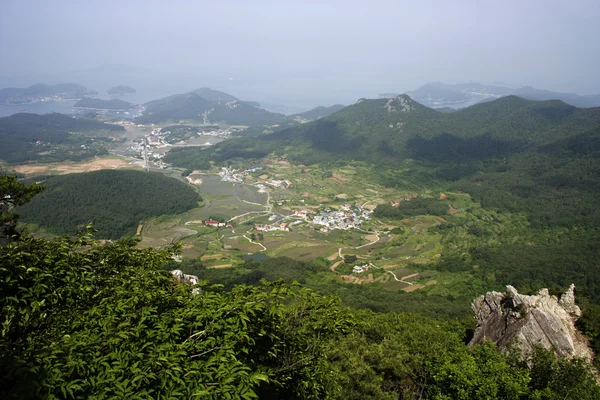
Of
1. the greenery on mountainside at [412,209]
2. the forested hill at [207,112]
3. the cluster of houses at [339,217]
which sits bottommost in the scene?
the cluster of houses at [339,217]

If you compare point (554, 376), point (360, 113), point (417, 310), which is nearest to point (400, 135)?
point (360, 113)

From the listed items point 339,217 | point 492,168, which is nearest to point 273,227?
point 339,217

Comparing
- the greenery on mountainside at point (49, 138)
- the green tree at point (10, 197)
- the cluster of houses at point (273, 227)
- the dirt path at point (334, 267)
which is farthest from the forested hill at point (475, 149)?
the green tree at point (10, 197)

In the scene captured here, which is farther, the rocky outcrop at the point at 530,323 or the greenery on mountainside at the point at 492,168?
the greenery on mountainside at the point at 492,168

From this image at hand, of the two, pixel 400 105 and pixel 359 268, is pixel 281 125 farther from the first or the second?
pixel 359 268

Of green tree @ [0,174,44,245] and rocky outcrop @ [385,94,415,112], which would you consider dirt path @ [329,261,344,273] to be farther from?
rocky outcrop @ [385,94,415,112]

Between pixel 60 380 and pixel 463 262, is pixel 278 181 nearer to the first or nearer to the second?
pixel 463 262

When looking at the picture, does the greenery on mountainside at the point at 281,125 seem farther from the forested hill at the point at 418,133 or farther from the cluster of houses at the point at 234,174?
the cluster of houses at the point at 234,174
